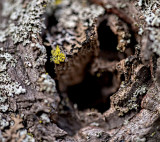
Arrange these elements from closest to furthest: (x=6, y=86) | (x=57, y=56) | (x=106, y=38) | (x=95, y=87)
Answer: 1. (x=6, y=86)
2. (x=57, y=56)
3. (x=106, y=38)
4. (x=95, y=87)

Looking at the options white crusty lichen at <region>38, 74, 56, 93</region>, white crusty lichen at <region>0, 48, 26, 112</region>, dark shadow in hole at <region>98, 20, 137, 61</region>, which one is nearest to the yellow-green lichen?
white crusty lichen at <region>38, 74, 56, 93</region>

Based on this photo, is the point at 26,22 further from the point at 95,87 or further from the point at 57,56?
the point at 95,87

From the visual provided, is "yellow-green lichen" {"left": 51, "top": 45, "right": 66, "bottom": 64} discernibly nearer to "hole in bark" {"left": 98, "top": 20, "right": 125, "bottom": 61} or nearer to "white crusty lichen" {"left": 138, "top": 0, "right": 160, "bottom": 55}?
"hole in bark" {"left": 98, "top": 20, "right": 125, "bottom": 61}

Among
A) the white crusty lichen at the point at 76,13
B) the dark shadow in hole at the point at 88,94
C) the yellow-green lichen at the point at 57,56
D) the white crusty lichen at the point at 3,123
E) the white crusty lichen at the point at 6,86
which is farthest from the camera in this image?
the dark shadow in hole at the point at 88,94

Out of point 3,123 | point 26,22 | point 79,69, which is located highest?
point 26,22

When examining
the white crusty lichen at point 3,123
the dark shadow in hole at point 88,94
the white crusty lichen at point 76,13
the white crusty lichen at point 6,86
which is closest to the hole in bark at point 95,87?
the dark shadow in hole at point 88,94

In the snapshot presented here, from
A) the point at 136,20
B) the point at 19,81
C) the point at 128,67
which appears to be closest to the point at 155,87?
the point at 128,67

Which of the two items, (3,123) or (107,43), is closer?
(3,123)

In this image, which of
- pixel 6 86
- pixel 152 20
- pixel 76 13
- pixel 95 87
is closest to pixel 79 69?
pixel 95 87

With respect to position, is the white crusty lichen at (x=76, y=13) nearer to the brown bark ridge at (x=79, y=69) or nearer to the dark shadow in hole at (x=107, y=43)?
the brown bark ridge at (x=79, y=69)

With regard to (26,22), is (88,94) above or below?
below
